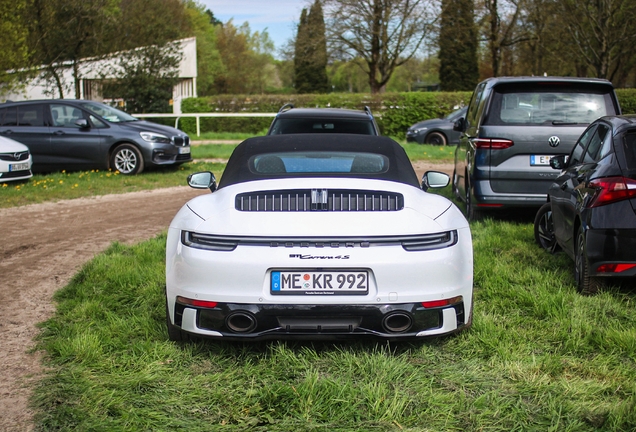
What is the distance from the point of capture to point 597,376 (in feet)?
13.5

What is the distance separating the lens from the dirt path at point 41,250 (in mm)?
4293

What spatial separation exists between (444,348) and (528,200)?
4.59 m

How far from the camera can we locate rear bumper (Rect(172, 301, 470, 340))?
421 centimetres

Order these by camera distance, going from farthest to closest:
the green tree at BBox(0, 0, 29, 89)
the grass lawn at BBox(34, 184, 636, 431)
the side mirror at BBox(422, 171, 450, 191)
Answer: the green tree at BBox(0, 0, 29, 89) → the side mirror at BBox(422, 171, 450, 191) → the grass lawn at BBox(34, 184, 636, 431)

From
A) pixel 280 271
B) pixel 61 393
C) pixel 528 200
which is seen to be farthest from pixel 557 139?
pixel 61 393

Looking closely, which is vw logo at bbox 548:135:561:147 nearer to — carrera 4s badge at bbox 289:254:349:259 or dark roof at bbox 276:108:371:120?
dark roof at bbox 276:108:371:120

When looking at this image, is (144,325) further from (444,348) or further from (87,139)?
(87,139)

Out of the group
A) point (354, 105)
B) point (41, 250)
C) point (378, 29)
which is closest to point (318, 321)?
point (41, 250)

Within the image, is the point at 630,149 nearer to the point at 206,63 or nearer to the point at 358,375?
the point at 358,375

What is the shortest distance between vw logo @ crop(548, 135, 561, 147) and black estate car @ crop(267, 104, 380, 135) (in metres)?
2.15

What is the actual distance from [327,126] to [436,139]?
14943mm

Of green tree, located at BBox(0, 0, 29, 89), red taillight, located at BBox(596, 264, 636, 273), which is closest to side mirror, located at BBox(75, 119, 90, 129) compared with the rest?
green tree, located at BBox(0, 0, 29, 89)

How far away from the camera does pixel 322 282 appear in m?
4.19

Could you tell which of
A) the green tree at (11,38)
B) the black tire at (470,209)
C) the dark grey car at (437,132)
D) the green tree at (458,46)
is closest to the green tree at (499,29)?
the green tree at (458,46)
